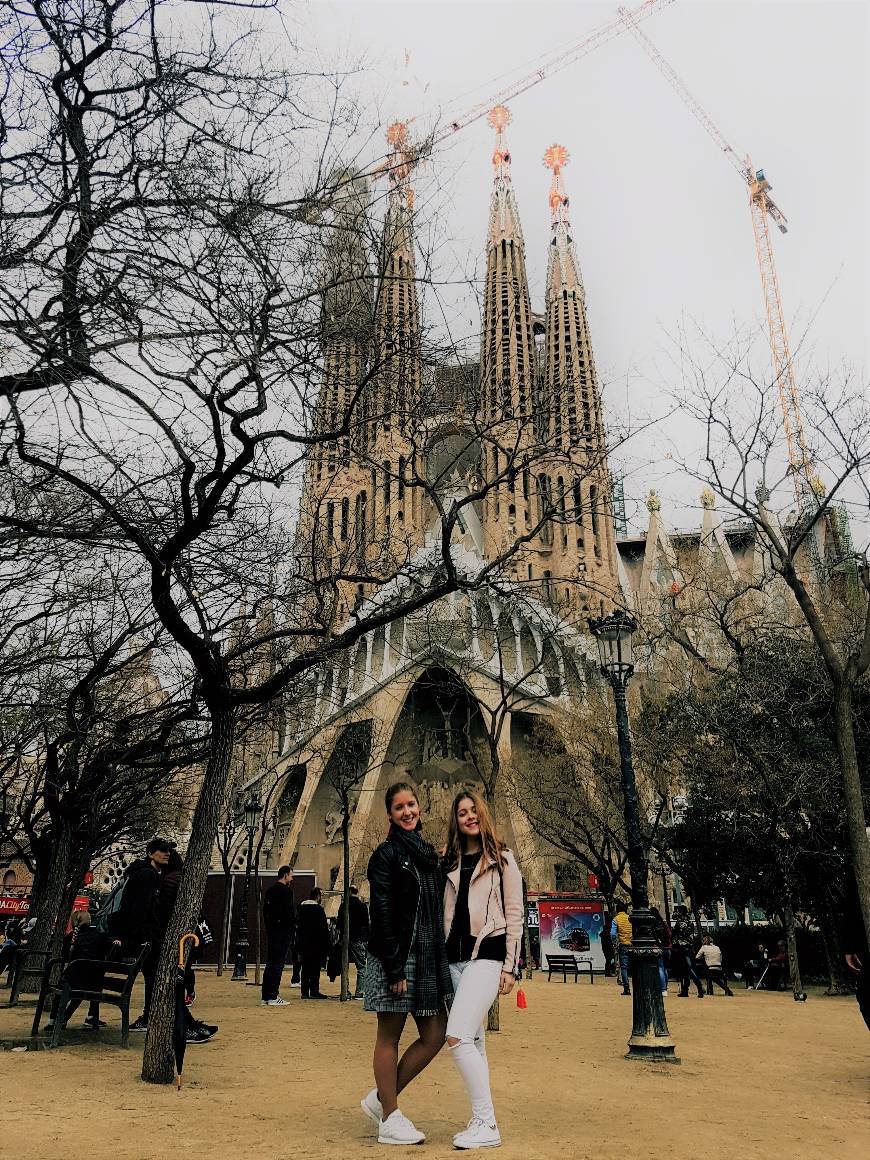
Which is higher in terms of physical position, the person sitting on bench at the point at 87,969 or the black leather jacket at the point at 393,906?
the black leather jacket at the point at 393,906

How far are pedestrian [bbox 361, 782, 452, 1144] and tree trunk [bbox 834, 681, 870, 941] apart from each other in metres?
5.29

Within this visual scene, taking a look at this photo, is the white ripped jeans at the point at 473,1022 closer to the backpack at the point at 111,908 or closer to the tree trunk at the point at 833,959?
the backpack at the point at 111,908

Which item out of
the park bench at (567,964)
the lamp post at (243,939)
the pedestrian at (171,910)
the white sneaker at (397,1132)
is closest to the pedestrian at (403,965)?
the white sneaker at (397,1132)

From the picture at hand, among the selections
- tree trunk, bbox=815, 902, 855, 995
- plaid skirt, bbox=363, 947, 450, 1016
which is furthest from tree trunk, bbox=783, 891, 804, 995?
plaid skirt, bbox=363, 947, 450, 1016

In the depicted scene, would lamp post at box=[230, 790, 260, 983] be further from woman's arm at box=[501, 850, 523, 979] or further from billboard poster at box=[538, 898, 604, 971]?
woman's arm at box=[501, 850, 523, 979]

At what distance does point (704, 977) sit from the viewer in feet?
54.0

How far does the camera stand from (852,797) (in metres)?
9.41

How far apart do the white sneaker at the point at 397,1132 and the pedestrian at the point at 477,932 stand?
0.21m

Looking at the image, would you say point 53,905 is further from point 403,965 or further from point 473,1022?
point 473,1022

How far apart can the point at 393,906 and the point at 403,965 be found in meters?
0.25

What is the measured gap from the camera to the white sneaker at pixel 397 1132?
3998 mm

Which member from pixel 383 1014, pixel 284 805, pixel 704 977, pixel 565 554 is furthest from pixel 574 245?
pixel 383 1014

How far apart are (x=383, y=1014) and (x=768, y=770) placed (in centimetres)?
1520

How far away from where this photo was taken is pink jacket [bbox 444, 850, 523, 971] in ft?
14.0
